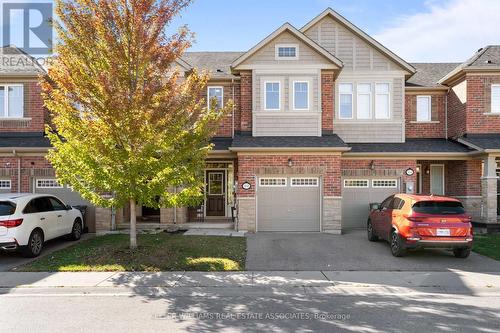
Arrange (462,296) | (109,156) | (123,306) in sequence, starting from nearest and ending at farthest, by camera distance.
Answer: (123,306)
(462,296)
(109,156)

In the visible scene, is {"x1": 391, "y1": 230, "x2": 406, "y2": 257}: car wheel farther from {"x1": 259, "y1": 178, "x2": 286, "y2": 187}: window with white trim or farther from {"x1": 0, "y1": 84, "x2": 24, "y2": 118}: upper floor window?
{"x1": 0, "y1": 84, "x2": 24, "y2": 118}: upper floor window

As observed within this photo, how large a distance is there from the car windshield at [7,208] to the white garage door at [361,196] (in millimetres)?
11919

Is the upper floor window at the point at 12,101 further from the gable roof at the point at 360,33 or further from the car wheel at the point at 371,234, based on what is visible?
the car wheel at the point at 371,234

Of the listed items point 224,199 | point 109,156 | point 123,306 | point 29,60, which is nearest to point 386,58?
point 224,199

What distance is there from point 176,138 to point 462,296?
748 cm

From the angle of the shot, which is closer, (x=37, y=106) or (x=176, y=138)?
(x=176, y=138)

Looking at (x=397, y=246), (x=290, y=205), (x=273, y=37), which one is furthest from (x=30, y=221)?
(x=273, y=37)

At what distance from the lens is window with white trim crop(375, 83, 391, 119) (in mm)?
16781

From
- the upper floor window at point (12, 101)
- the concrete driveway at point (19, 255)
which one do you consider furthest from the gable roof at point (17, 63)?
Result: the concrete driveway at point (19, 255)

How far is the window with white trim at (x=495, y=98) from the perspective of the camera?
636 inches

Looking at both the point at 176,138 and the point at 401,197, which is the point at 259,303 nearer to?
the point at 176,138

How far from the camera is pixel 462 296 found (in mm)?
7438

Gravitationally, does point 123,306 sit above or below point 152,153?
below

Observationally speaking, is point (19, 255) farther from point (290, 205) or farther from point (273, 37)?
point (273, 37)
